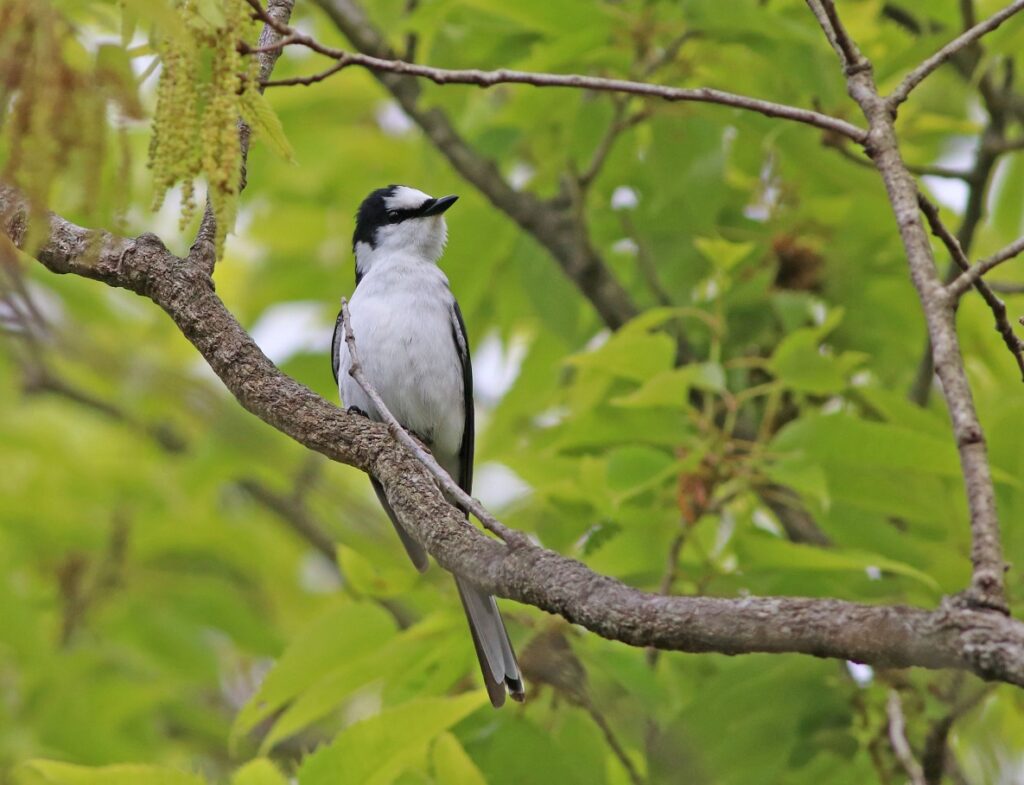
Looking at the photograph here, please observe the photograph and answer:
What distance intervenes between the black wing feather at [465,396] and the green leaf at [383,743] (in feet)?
10.6

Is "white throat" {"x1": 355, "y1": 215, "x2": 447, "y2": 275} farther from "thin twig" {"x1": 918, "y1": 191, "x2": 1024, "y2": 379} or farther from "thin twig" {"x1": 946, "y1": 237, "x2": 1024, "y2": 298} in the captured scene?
"thin twig" {"x1": 946, "y1": 237, "x2": 1024, "y2": 298}

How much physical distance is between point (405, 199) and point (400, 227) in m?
0.15

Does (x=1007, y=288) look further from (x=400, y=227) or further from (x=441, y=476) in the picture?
(x=441, y=476)

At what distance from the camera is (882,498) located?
4.38 m

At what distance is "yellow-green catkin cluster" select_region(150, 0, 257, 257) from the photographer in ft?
7.29

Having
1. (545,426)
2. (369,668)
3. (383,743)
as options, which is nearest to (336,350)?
(545,426)

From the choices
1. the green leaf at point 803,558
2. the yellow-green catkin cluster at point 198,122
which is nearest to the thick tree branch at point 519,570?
the yellow-green catkin cluster at point 198,122

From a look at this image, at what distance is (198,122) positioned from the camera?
2352mm

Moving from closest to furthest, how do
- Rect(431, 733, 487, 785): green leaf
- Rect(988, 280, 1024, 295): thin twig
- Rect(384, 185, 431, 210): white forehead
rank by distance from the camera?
Rect(431, 733, 487, 785): green leaf, Rect(988, 280, 1024, 295): thin twig, Rect(384, 185, 431, 210): white forehead

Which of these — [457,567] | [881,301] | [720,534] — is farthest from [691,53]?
[457,567]

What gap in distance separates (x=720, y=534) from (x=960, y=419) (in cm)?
320

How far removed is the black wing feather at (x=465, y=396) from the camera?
20.9ft

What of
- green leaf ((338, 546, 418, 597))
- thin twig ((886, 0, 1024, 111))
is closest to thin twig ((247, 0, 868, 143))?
thin twig ((886, 0, 1024, 111))

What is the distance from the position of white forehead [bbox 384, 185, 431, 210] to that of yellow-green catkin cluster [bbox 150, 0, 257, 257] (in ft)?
13.6
